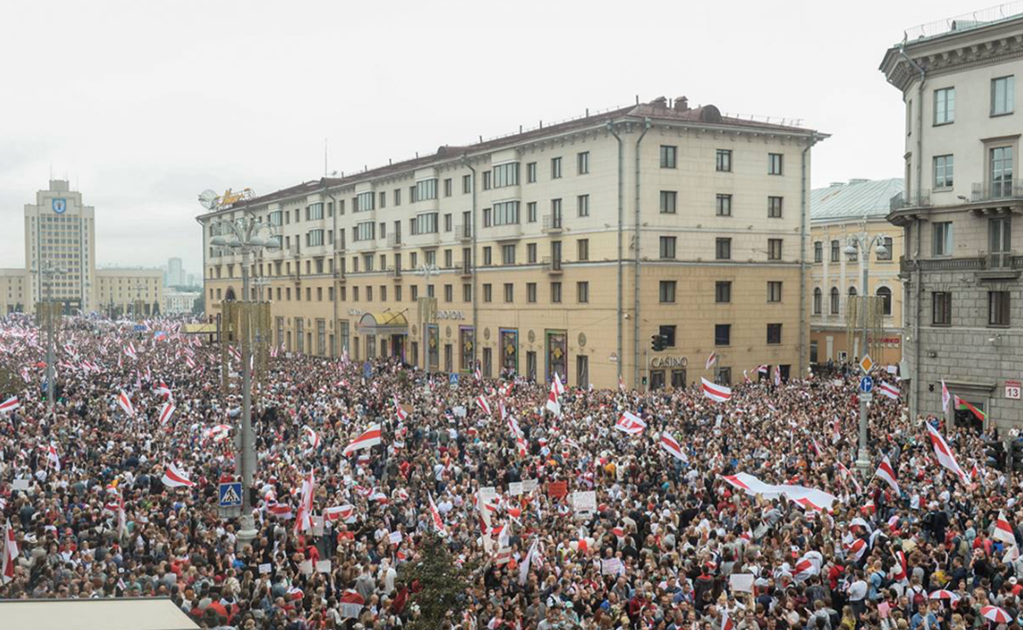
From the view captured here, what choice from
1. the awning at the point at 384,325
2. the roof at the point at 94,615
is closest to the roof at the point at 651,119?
the awning at the point at 384,325

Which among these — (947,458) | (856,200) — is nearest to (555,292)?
(856,200)

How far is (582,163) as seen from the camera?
50875 millimetres

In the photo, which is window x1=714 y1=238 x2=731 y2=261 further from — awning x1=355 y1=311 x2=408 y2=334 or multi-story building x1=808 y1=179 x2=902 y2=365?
awning x1=355 y1=311 x2=408 y2=334

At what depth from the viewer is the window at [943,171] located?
34750mm

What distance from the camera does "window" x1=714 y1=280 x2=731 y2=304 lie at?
167 feet

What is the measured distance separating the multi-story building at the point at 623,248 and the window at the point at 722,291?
0.07 meters

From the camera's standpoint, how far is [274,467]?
24828 mm

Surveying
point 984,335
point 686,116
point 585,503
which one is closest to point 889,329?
point 686,116

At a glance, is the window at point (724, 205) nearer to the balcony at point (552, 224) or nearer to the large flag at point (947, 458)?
the balcony at point (552, 224)

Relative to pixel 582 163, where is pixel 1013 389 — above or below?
below

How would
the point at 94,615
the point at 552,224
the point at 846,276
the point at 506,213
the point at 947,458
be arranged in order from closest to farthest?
the point at 94,615 → the point at 947,458 → the point at 552,224 → the point at 506,213 → the point at 846,276

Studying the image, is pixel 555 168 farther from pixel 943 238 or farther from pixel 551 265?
pixel 943 238

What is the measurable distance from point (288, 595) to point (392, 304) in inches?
2207

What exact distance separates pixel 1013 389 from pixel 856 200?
137ft
